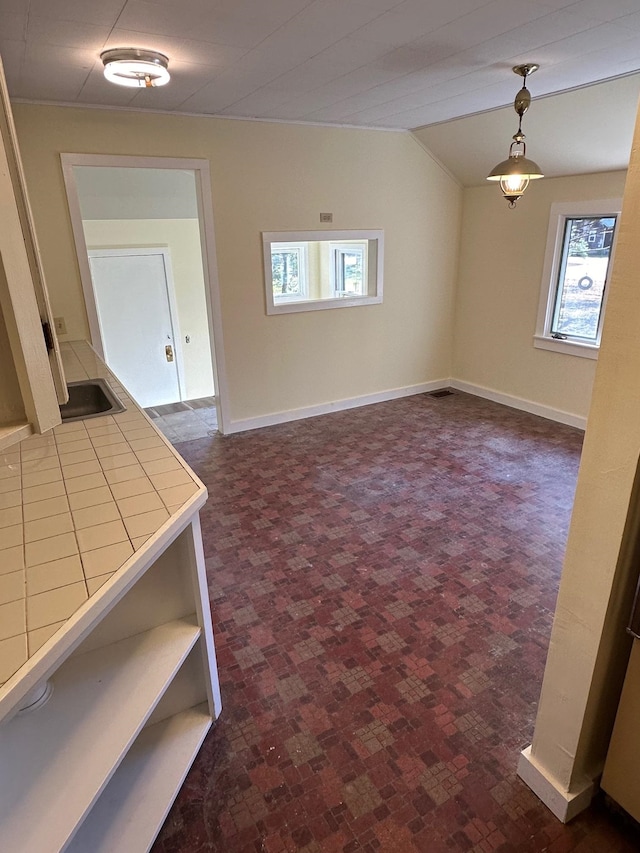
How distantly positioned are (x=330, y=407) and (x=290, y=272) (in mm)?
2977

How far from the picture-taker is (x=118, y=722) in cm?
126

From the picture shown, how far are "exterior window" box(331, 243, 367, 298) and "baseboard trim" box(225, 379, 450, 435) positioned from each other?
1895 millimetres

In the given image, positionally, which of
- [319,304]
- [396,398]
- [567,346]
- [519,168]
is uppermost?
[519,168]

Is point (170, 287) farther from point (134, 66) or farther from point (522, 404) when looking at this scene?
point (522, 404)

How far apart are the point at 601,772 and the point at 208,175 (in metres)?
4.08

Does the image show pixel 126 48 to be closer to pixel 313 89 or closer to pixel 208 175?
pixel 313 89

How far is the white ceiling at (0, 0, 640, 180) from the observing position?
6.41 feet

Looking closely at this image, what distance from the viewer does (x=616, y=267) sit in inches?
42.6

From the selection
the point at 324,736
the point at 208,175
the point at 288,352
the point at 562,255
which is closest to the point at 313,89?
the point at 208,175

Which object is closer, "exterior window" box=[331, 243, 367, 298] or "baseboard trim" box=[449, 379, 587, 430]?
"baseboard trim" box=[449, 379, 587, 430]

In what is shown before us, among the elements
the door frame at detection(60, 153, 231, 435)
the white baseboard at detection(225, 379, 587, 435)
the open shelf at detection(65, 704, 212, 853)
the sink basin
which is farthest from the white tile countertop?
the white baseboard at detection(225, 379, 587, 435)

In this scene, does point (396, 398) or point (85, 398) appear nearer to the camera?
point (85, 398)

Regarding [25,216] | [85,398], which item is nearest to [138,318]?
[85,398]

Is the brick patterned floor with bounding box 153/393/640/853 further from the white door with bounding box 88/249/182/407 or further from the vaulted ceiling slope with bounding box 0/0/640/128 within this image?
the white door with bounding box 88/249/182/407
